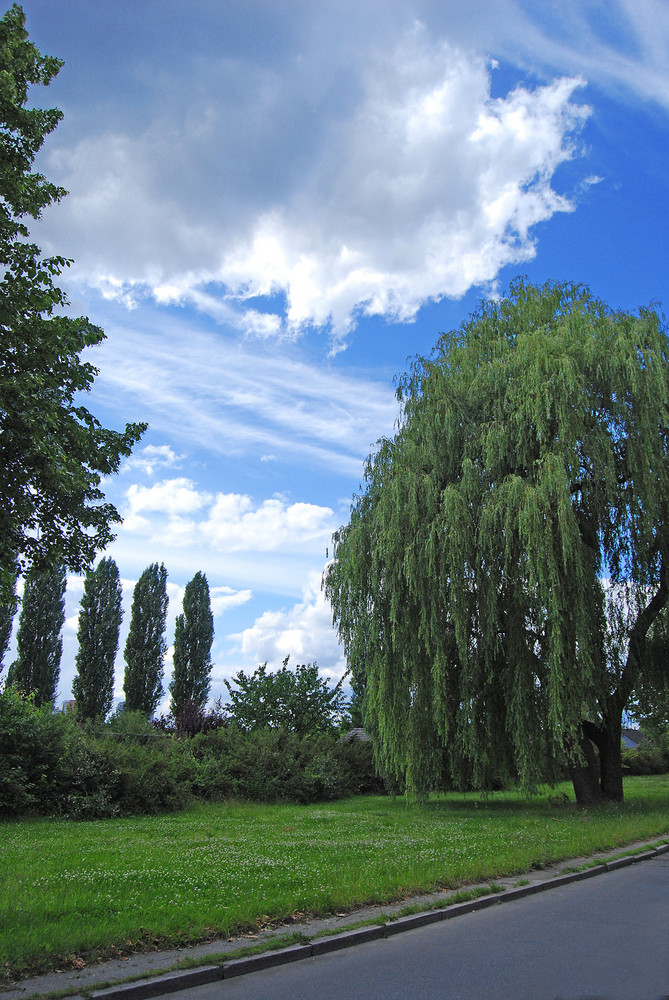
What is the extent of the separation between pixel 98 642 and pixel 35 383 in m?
45.0

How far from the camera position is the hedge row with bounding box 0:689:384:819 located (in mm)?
17141

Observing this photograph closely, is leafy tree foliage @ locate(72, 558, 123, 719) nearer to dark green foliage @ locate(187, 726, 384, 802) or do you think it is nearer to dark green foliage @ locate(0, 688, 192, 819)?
dark green foliage @ locate(187, 726, 384, 802)

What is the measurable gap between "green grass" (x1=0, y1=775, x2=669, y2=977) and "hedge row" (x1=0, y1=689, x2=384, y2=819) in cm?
113

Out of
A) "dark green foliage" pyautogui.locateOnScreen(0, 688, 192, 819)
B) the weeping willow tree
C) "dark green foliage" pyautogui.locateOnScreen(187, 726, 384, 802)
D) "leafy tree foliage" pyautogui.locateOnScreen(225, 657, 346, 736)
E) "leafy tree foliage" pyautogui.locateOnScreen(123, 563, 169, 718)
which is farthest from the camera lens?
"leafy tree foliage" pyautogui.locateOnScreen(123, 563, 169, 718)

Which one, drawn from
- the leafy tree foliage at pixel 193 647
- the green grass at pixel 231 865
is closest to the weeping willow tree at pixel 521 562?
the green grass at pixel 231 865

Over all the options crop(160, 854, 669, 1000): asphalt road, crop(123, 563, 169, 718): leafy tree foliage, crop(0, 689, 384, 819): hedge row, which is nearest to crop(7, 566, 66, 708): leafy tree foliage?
crop(123, 563, 169, 718): leafy tree foliage

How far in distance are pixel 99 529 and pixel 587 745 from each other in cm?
1429

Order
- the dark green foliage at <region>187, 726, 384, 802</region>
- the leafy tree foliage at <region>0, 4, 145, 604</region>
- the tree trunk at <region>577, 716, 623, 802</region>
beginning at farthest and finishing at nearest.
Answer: the dark green foliage at <region>187, 726, 384, 802</region> < the tree trunk at <region>577, 716, 623, 802</region> < the leafy tree foliage at <region>0, 4, 145, 604</region>

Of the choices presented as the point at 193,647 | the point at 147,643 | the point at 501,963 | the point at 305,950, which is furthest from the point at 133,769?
the point at 193,647

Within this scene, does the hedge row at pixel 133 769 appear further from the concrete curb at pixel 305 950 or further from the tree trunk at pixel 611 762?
the concrete curb at pixel 305 950

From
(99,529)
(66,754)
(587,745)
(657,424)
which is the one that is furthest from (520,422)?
(66,754)

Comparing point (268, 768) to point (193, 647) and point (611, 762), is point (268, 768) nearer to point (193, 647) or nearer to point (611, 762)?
point (611, 762)

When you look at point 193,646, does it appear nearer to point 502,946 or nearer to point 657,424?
point 657,424

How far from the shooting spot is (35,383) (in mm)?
7480
